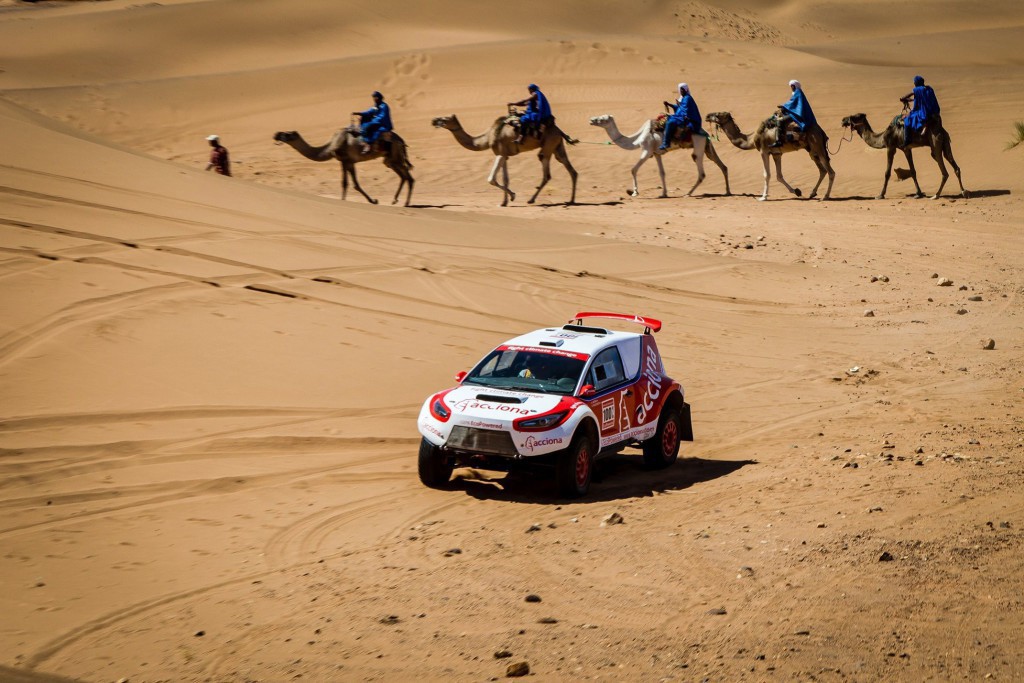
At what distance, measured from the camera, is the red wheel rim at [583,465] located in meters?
11.5

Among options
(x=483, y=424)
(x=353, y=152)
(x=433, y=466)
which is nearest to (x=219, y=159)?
(x=353, y=152)

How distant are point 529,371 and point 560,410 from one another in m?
1.06

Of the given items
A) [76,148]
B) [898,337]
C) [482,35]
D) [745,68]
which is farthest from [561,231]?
[482,35]

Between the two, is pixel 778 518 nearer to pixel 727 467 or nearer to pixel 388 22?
pixel 727 467

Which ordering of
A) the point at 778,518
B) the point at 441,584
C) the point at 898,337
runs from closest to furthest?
the point at 441,584 → the point at 778,518 → the point at 898,337

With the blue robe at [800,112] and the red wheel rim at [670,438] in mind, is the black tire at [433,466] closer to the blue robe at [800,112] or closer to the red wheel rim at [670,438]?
the red wheel rim at [670,438]

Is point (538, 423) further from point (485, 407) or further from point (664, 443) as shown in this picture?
point (664, 443)

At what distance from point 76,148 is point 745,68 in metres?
31.5

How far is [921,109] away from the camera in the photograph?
30906 millimetres

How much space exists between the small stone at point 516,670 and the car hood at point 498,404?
13.0ft

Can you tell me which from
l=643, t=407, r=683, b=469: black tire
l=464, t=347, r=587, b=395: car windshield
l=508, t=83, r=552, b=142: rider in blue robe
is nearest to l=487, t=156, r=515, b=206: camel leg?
l=508, t=83, r=552, b=142: rider in blue robe

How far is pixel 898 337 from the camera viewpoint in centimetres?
1969

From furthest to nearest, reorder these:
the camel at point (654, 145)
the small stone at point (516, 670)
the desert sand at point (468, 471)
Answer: the camel at point (654, 145)
the desert sand at point (468, 471)
the small stone at point (516, 670)

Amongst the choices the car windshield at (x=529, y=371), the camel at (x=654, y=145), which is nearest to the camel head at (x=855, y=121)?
the camel at (x=654, y=145)
